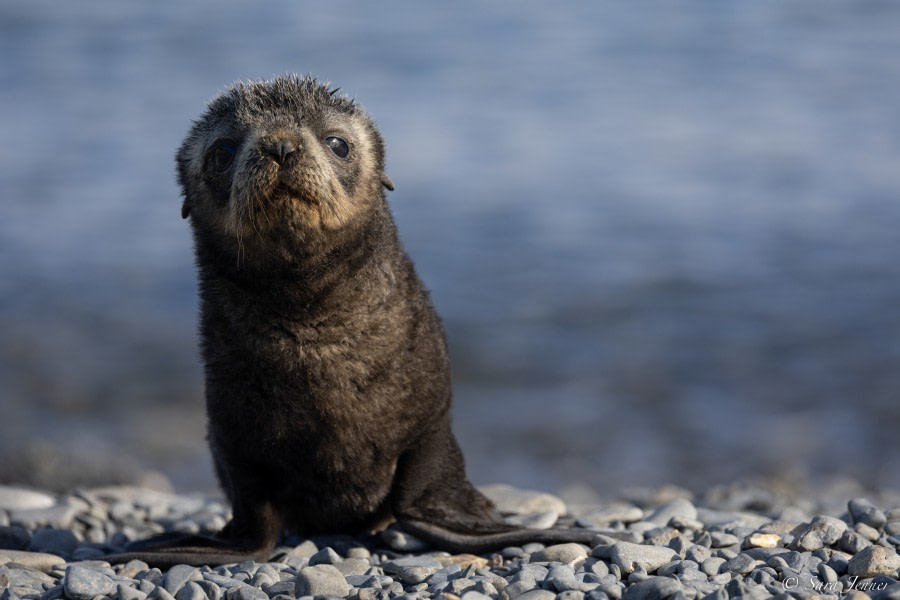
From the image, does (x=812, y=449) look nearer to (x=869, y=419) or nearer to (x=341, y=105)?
(x=869, y=419)

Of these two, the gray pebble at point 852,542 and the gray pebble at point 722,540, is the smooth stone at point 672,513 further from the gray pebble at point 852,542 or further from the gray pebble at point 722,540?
the gray pebble at point 852,542

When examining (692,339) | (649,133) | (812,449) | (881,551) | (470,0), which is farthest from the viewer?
(470,0)

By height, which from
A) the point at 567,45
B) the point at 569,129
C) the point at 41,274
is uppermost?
the point at 567,45

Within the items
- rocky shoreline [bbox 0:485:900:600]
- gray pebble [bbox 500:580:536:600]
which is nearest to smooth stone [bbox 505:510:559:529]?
rocky shoreline [bbox 0:485:900:600]

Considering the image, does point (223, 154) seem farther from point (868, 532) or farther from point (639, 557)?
point (868, 532)

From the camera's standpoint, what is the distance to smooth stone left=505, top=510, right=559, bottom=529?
660cm

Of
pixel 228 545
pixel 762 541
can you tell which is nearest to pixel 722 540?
pixel 762 541

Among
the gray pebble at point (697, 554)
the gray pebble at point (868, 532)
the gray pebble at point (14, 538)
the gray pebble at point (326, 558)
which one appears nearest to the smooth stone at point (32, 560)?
the gray pebble at point (14, 538)

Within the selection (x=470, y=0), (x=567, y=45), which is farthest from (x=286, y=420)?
(x=470, y=0)

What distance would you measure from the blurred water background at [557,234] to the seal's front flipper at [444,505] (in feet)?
10.5

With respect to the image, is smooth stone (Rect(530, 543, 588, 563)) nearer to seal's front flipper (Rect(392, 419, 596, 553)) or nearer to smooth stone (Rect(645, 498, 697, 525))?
seal's front flipper (Rect(392, 419, 596, 553))

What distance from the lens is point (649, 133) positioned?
1941 centimetres

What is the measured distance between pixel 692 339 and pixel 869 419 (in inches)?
87.5

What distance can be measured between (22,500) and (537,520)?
3476 millimetres
